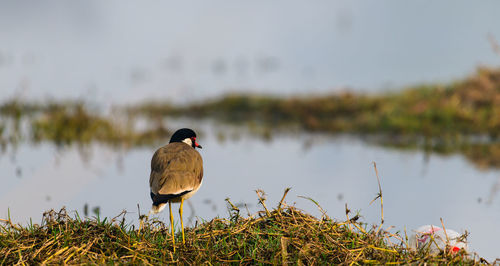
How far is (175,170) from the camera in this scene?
4664 mm

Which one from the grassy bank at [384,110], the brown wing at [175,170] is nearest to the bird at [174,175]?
the brown wing at [175,170]

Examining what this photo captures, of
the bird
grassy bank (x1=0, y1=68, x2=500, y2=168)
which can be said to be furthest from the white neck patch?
grassy bank (x1=0, y1=68, x2=500, y2=168)

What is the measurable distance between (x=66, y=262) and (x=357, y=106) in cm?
1232

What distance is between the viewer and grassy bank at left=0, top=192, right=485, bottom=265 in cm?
427

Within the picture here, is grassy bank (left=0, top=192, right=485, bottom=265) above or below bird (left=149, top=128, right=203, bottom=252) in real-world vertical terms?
below

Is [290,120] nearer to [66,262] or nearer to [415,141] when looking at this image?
[415,141]

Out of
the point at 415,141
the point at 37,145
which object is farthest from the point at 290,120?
the point at 37,145

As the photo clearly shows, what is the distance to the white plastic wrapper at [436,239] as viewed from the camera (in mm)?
4574

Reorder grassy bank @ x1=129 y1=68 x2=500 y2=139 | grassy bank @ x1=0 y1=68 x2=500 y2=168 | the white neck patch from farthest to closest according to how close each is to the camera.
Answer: grassy bank @ x1=129 y1=68 x2=500 y2=139, grassy bank @ x1=0 y1=68 x2=500 y2=168, the white neck patch

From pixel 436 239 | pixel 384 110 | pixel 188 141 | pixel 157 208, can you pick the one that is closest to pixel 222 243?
pixel 157 208

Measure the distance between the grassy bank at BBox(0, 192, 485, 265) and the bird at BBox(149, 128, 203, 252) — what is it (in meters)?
0.26

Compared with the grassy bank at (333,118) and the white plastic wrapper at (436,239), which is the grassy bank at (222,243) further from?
the grassy bank at (333,118)

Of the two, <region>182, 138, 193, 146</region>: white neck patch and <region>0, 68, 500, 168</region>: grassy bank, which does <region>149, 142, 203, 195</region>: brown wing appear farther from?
<region>0, 68, 500, 168</region>: grassy bank

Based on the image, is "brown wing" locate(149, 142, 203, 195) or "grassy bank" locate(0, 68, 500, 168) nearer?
"brown wing" locate(149, 142, 203, 195)
